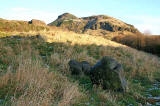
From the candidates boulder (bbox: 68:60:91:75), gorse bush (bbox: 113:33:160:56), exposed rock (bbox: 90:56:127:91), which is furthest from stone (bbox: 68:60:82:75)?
gorse bush (bbox: 113:33:160:56)

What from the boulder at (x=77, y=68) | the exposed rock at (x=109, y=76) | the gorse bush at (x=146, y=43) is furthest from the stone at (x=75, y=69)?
the gorse bush at (x=146, y=43)

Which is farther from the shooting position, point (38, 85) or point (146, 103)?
point (146, 103)

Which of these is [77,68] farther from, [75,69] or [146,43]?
[146,43]

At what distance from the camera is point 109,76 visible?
5.52 m

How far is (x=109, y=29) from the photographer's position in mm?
111250

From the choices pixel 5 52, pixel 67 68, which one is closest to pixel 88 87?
pixel 67 68

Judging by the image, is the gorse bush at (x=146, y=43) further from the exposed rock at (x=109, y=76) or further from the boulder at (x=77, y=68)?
the exposed rock at (x=109, y=76)

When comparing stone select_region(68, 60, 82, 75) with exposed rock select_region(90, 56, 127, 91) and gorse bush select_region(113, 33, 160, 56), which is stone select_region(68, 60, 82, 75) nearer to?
exposed rock select_region(90, 56, 127, 91)

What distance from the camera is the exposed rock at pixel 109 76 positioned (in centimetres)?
548

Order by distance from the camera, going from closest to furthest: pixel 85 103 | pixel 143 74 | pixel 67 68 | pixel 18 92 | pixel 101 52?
1. pixel 18 92
2. pixel 85 103
3. pixel 67 68
4. pixel 143 74
5. pixel 101 52

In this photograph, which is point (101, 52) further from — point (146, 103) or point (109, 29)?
point (109, 29)

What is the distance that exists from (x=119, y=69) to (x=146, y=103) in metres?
1.39

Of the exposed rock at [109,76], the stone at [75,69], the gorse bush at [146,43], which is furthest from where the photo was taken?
the gorse bush at [146,43]

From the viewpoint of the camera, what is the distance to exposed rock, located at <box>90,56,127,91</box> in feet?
18.0
